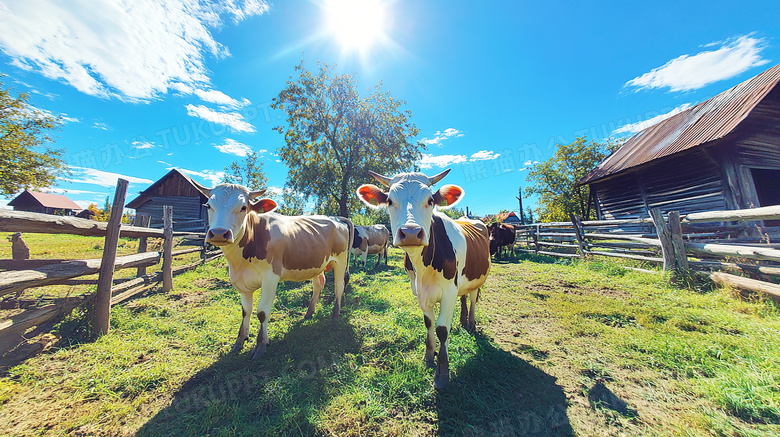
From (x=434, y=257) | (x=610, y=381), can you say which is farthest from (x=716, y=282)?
(x=434, y=257)

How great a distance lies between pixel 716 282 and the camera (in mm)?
4852

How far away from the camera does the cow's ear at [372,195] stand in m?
2.75

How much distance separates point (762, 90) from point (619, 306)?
10.8 meters

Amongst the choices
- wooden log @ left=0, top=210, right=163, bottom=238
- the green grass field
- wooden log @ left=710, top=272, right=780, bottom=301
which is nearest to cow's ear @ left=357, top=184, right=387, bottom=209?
the green grass field

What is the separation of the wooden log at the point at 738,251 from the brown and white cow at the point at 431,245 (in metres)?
4.64

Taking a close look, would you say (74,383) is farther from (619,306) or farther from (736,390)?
(619,306)

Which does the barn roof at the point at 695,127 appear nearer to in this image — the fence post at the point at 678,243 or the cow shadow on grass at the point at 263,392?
the fence post at the point at 678,243

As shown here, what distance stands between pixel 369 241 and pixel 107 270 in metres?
8.28

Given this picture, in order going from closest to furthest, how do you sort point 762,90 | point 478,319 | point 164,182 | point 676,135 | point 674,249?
1. point 478,319
2. point 674,249
3. point 762,90
4. point 676,135
5. point 164,182

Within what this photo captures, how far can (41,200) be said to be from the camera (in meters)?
42.4

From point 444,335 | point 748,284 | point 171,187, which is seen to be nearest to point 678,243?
point 748,284

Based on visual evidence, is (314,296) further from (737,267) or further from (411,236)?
(737,267)

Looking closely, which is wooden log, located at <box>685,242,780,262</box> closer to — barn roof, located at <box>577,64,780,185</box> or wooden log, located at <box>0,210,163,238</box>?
barn roof, located at <box>577,64,780,185</box>

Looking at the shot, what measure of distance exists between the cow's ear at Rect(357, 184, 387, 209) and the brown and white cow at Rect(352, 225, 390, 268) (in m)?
7.55
